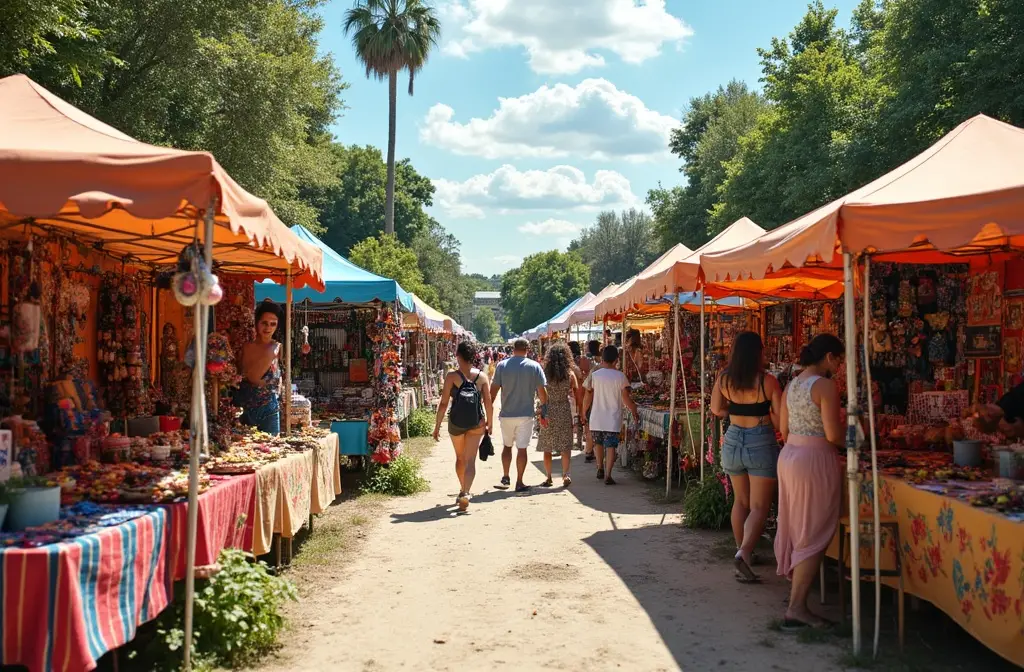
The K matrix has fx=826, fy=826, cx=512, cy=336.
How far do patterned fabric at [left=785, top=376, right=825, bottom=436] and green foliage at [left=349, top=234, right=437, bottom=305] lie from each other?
22173 millimetres

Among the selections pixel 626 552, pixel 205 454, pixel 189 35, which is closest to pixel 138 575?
pixel 205 454

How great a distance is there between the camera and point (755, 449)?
21.4 ft

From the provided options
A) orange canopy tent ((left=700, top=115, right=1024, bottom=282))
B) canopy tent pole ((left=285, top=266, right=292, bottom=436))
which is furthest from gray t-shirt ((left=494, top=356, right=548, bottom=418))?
orange canopy tent ((left=700, top=115, right=1024, bottom=282))

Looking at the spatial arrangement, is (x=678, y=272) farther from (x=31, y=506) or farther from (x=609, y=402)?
(x=31, y=506)

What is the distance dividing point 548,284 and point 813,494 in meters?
73.2

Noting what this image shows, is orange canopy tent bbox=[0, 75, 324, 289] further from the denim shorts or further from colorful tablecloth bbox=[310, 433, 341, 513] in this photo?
the denim shorts

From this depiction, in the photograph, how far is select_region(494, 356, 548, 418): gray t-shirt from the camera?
10617mm

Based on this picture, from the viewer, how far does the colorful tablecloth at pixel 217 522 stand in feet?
15.3

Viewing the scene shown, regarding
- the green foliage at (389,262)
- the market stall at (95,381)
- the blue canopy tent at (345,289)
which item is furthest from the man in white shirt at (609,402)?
the green foliage at (389,262)

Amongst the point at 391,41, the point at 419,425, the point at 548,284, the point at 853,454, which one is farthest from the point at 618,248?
the point at 853,454

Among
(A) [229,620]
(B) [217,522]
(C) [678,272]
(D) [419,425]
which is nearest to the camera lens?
(A) [229,620]

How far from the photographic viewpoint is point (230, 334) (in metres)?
8.96

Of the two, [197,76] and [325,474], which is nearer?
[325,474]

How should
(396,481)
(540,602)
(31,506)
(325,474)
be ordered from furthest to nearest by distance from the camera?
(396,481) → (325,474) → (540,602) → (31,506)
